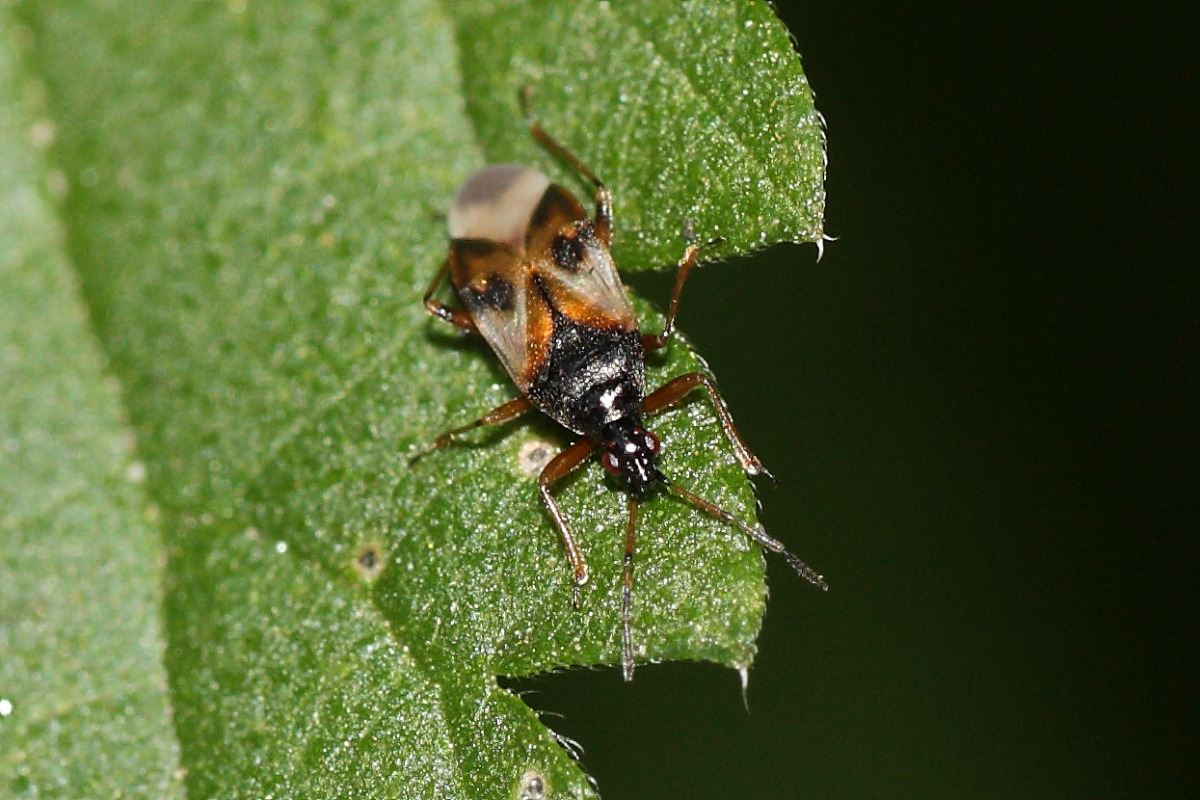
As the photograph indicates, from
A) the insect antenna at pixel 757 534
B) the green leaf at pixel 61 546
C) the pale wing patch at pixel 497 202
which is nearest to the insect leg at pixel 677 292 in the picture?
the insect antenna at pixel 757 534

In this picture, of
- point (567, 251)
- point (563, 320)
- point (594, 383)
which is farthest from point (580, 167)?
point (594, 383)

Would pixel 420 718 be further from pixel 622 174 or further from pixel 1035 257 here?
pixel 1035 257

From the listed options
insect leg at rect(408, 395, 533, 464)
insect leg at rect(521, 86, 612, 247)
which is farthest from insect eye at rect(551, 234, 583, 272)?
insect leg at rect(408, 395, 533, 464)

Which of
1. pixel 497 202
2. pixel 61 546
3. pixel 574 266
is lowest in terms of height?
pixel 61 546

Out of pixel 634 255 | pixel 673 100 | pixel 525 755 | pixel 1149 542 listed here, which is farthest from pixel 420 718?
pixel 1149 542

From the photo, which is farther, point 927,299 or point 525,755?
point 927,299

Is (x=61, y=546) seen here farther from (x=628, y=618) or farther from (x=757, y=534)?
(x=757, y=534)

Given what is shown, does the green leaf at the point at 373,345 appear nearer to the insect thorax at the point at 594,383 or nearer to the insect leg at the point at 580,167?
the insect leg at the point at 580,167
